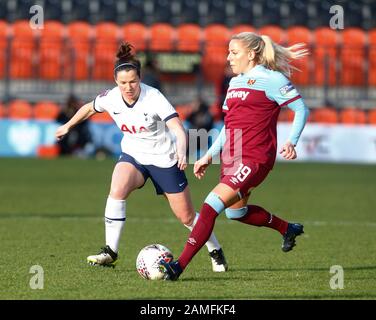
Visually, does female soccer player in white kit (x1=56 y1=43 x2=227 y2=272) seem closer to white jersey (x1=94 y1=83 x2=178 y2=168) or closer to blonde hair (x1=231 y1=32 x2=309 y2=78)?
white jersey (x1=94 y1=83 x2=178 y2=168)

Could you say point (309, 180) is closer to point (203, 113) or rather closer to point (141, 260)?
point (203, 113)

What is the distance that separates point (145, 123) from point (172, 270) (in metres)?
1.37

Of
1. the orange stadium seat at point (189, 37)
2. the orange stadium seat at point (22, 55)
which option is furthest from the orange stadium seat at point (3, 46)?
the orange stadium seat at point (189, 37)

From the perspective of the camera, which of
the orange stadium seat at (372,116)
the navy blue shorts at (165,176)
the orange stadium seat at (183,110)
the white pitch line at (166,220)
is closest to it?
the navy blue shorts at (165,176)

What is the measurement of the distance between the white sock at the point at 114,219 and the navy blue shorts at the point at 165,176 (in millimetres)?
350

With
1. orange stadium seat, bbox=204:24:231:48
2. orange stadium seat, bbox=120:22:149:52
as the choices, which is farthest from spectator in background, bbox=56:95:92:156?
orange stadium seat, bbox=204:24:231:48

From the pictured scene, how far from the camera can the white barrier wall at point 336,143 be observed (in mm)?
24031

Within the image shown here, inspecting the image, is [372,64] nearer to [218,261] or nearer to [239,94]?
[218,261]

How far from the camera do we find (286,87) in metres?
7.99

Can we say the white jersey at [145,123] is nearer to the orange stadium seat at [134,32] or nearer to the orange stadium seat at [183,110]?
the orange stadium seat at [183,110]

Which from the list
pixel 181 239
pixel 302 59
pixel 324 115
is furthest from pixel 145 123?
pixel 302 59

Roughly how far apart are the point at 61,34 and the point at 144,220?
545 inches

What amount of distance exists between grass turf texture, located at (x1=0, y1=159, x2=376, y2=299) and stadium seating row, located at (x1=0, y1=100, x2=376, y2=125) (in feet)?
A: 12.5

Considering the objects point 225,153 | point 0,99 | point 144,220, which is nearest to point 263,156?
point 225,153
